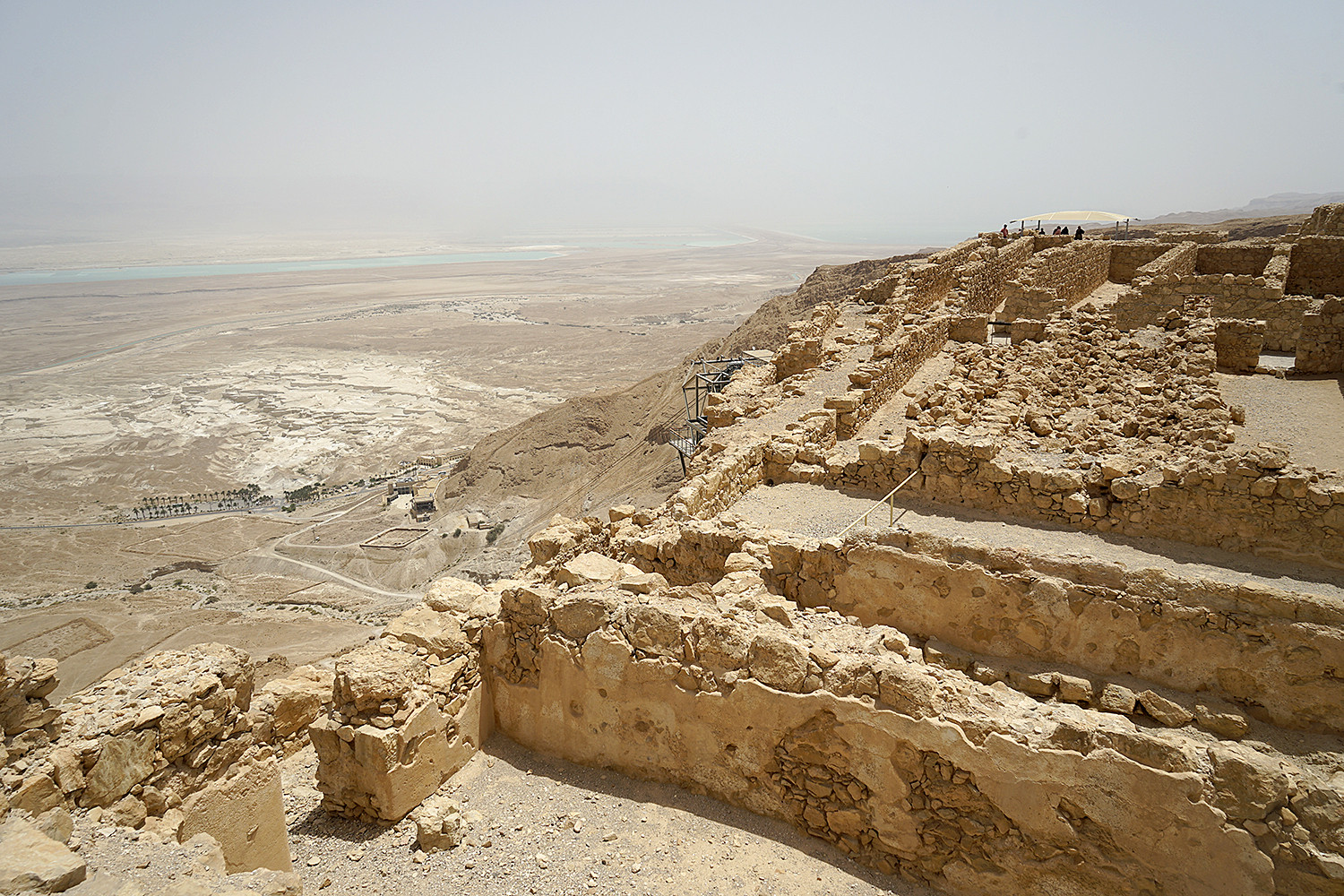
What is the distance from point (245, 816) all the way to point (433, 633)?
1510 mm

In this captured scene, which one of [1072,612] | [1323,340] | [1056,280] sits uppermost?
[1056,280]

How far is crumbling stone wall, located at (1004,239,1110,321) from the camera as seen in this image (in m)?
15.3

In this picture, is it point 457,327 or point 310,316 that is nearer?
point 457,327

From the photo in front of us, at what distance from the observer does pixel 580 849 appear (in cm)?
445

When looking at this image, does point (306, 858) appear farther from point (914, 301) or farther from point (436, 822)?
point (914, 301)

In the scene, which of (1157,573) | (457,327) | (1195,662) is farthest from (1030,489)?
(457,327)

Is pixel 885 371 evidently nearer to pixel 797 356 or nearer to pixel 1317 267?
pixel 797 356

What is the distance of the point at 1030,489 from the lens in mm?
6773

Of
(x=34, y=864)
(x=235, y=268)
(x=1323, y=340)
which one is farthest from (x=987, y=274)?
(x=235, y=268)

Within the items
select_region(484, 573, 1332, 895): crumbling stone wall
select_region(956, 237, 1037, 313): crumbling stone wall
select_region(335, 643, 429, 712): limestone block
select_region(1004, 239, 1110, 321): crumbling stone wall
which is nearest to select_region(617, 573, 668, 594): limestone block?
select_region(484, 573, 1332, 895): crumbling stone wall

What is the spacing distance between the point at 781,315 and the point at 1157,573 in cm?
3284

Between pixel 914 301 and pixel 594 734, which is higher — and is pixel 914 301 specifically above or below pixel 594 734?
above

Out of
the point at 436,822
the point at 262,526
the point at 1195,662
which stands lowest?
the point at 262,526

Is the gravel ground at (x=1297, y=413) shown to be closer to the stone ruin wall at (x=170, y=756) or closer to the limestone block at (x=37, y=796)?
the stone ruin wall at (x=170, y=756)
